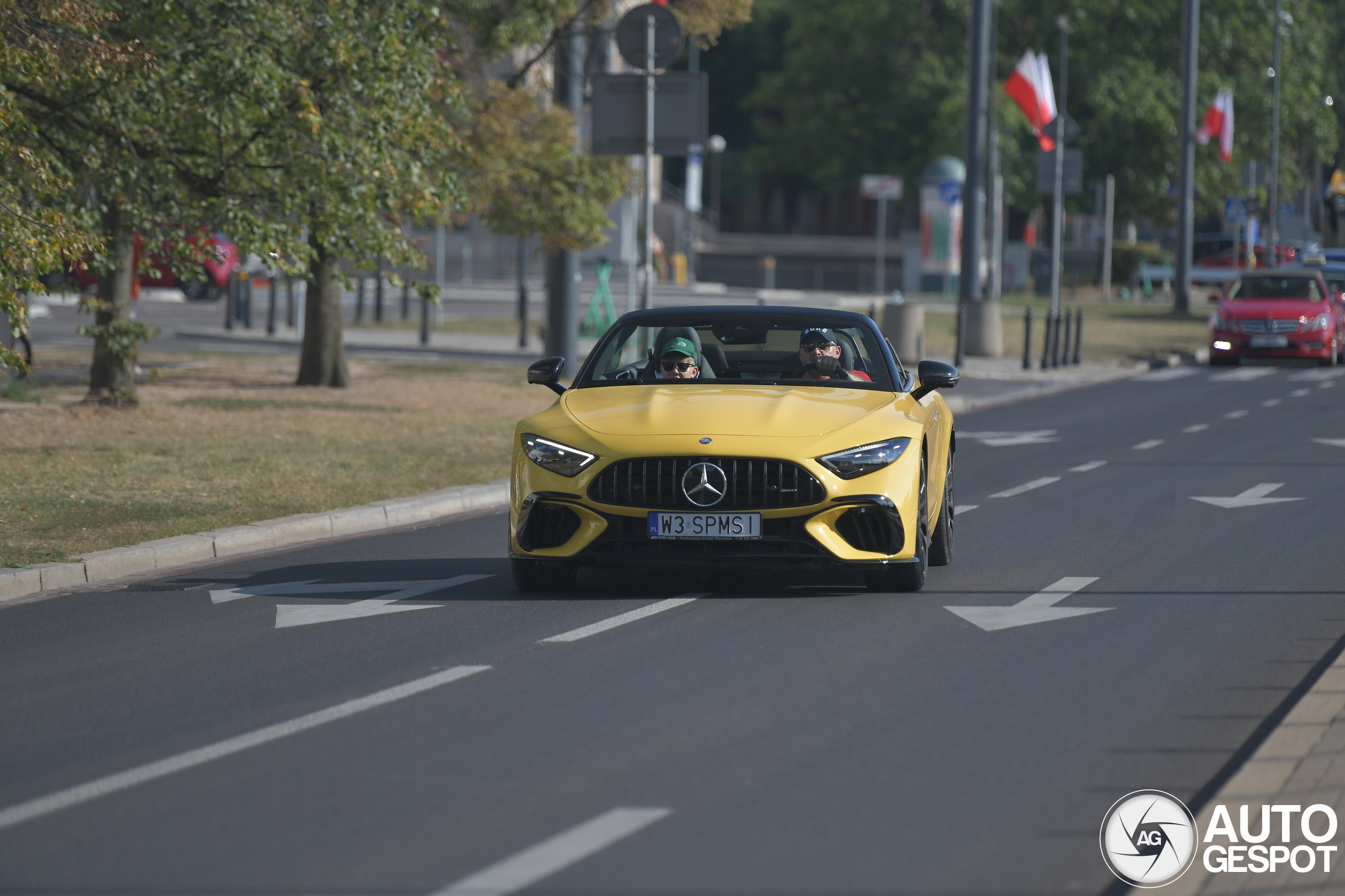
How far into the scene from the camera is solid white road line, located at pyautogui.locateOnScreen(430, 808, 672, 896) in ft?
16.6

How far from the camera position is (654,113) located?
18.6m

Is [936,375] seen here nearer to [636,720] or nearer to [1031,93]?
[636,720]

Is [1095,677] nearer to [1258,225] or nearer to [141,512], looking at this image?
[141,512]

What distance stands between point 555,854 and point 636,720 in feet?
5.49

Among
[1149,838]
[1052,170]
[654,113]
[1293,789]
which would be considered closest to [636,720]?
[1149,838]

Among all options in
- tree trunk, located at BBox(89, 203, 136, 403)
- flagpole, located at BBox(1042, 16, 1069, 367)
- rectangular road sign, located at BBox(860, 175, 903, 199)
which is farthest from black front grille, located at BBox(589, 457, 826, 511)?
rectangular road sign, located at BBox(860, 175, 903, 199)

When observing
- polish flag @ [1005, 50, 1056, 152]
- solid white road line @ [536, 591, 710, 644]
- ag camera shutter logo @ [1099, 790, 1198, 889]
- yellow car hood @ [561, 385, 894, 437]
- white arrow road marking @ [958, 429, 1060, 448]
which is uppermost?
polish flag @ [1005, 50, 1056, 152]

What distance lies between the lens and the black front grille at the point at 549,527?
31.1ft

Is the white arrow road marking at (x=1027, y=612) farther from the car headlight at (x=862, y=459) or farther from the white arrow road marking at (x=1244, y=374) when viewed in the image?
the white arrow road marking at (x=1244, y=374)

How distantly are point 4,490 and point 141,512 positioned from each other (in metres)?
1.33

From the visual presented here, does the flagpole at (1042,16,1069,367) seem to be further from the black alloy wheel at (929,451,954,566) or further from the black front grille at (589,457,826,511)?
the black front grille at (589,457,826,511)

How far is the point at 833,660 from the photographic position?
Result: 26.6 ft

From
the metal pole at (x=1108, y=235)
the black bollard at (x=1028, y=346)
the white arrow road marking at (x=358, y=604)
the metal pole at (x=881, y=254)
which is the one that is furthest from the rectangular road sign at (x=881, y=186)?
the white arrow road marking at (x=358, y=604)

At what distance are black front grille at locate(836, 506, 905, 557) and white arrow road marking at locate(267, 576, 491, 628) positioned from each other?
80.1 inches
